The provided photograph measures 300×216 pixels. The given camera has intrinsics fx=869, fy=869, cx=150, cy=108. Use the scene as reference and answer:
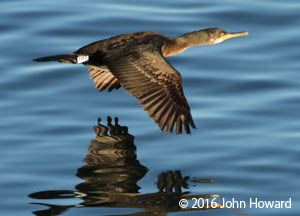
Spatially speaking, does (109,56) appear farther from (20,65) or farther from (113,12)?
(113,12)

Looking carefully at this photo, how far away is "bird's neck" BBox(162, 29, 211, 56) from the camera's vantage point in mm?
10188

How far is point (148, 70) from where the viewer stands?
9039 mm

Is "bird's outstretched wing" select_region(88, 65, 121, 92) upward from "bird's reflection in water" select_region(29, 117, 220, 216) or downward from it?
upward

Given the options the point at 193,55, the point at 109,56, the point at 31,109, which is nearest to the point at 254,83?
the point at 193,55

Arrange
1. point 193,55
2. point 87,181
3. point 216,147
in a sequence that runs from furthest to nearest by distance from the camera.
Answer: point 193,55 < point 216,147 < point 87,181

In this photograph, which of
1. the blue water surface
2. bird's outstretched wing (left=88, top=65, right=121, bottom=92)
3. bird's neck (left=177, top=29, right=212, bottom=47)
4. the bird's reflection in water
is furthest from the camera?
bird's neck (left=177, top=29, right=212, bottom=47)

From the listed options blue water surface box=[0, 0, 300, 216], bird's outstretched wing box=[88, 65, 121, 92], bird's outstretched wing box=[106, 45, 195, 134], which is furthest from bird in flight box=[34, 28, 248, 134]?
blue water surface box=[0, 0, 300, 216]

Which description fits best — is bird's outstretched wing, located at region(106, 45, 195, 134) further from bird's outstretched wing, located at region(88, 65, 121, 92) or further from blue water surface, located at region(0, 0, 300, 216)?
bird's outstretched wing, located at region(88, 65, 121, 92)

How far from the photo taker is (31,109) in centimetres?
991

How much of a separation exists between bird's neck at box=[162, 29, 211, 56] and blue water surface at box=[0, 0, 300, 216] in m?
0.49

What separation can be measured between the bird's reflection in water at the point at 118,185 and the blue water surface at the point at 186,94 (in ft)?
0.29

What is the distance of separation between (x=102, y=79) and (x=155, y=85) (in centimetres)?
159

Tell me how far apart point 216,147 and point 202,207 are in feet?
4.58

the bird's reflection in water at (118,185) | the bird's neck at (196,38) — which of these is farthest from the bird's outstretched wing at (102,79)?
the bird's reflection in water at (118,185)
